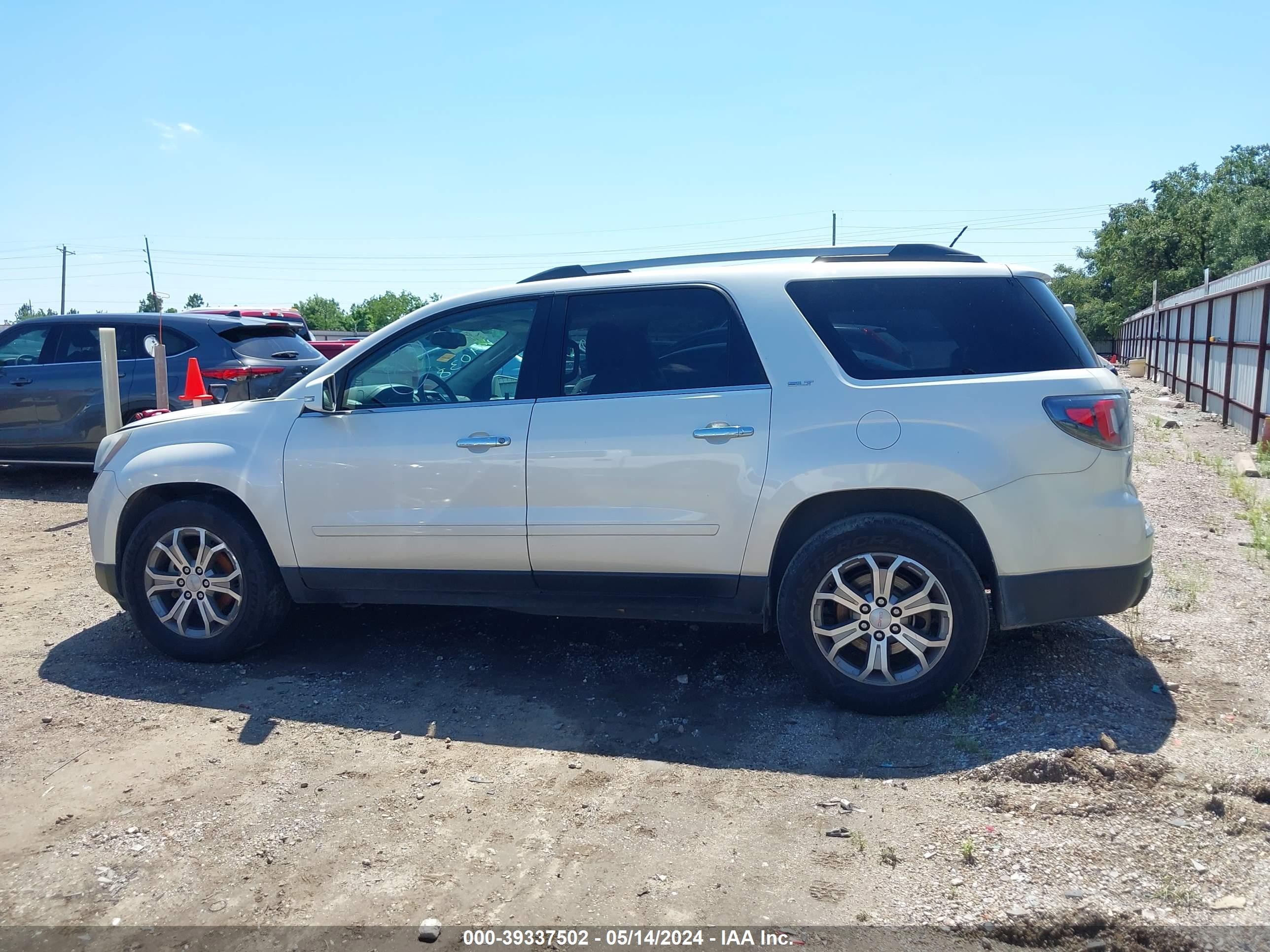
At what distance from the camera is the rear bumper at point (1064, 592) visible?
418 centimetres

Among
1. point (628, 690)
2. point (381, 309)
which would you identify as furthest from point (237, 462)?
point (381, 309)

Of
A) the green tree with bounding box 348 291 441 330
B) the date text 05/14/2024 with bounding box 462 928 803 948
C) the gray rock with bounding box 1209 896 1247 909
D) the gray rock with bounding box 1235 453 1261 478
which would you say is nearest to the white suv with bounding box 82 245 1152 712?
the gray rock with bounding box 1209 896 1247 909

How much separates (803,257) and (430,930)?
11.1 feet

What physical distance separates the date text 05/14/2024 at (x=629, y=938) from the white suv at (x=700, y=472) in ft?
5.13

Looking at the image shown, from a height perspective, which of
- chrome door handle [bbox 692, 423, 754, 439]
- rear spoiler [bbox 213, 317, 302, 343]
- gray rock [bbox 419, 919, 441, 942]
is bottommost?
gray rock [bbox 419, 919, 441, 942]

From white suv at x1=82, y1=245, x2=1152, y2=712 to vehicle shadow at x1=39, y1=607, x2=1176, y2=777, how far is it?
26 cm

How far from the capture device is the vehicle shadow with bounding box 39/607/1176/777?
4.10 metres

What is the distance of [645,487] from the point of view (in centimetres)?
447

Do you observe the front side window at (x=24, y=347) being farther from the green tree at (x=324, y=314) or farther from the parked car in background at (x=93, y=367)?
the green tree at (x=324, y=314)

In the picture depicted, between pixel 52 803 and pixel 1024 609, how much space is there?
12.8 ft

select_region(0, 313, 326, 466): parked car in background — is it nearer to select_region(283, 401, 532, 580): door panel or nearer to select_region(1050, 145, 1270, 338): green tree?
select_region(283, 401, 532, 580): door panel

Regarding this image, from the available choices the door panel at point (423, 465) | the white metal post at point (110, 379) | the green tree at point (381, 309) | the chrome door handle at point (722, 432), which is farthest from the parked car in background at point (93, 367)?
the green tree at point (381, 309)

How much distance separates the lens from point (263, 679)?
16.6 ft

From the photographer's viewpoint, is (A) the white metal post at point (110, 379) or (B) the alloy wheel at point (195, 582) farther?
(A) the white metal post at point (110, 379)
